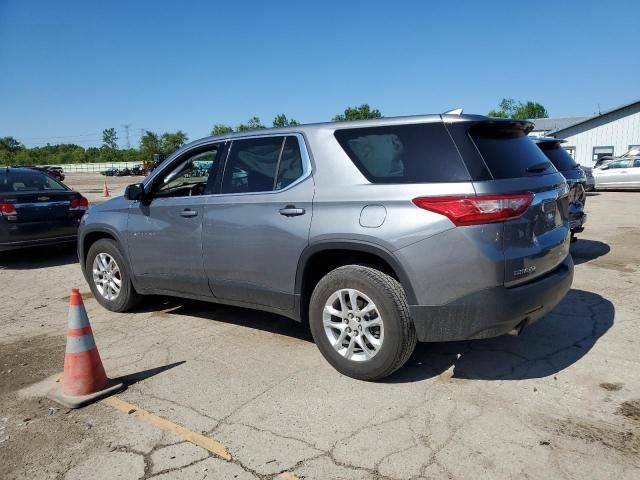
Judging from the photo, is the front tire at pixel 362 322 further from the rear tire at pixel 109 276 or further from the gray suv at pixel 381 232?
the rear tire at pixel 109 276

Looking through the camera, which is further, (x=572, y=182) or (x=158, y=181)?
(x=572, y=182)

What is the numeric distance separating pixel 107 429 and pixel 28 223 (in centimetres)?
613

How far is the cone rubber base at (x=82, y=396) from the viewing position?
138 inches

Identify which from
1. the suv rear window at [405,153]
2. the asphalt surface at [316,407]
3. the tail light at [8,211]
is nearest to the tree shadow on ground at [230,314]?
the asphalt surface at [316,407]

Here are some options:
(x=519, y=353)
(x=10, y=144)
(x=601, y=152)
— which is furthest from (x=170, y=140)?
(x=519, y=353)

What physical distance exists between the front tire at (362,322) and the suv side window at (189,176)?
170cm

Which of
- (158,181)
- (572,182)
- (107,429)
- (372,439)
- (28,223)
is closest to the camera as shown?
(372,439)

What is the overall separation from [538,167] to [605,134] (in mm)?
33292

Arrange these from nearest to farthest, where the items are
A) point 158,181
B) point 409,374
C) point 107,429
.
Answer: point 107,429, point 409,374, point 158,181

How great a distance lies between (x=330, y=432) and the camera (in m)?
3.07

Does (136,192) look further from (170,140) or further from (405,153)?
(170,140)

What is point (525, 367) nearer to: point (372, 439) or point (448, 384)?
point (448, 384)

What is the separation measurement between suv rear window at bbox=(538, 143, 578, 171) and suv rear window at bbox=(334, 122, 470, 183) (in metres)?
4.64

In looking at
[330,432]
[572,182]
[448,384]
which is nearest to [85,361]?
[330,432]
